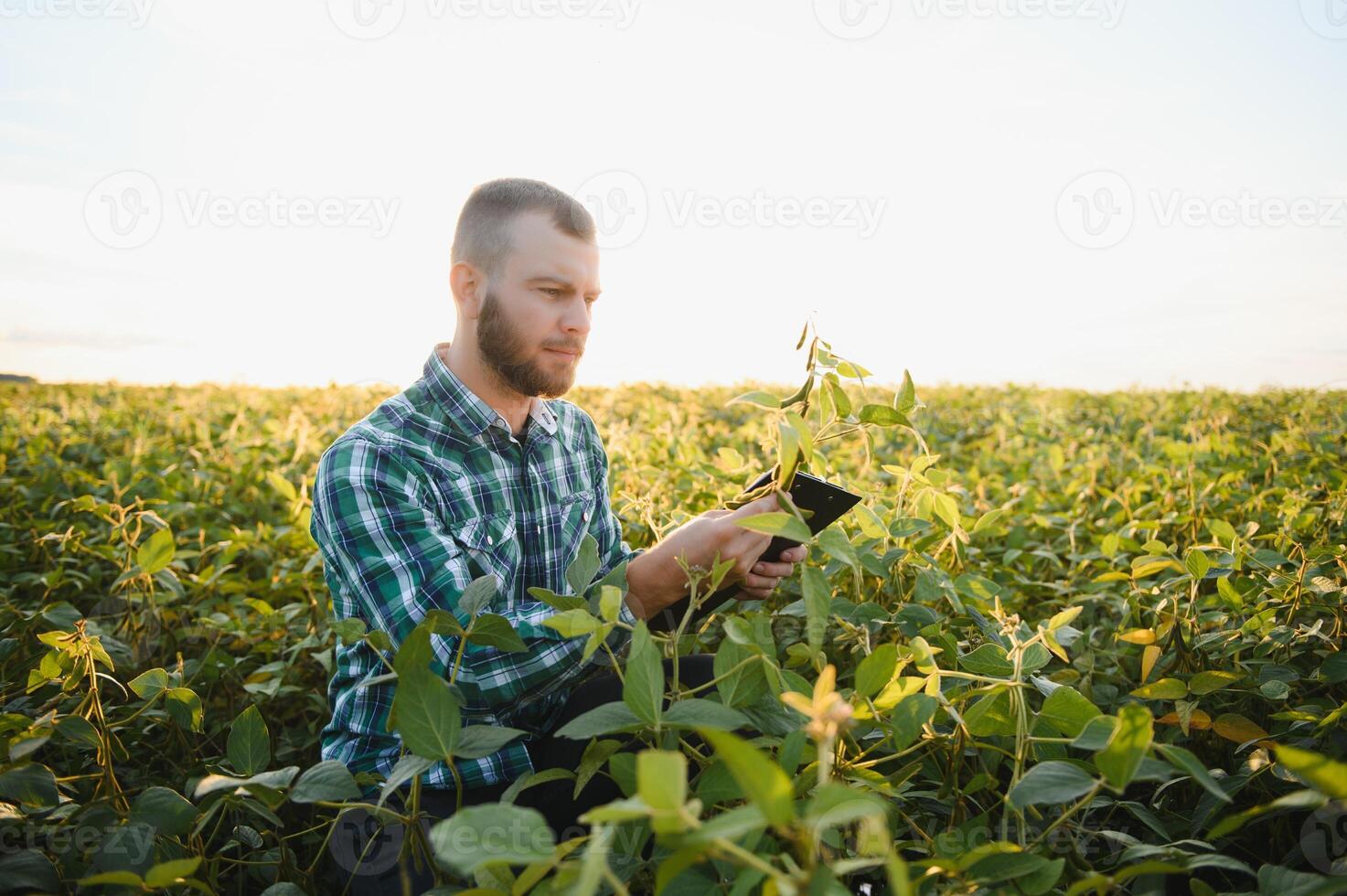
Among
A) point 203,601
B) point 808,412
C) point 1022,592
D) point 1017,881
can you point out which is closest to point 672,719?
point 1017,881

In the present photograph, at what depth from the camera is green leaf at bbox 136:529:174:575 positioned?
1956 mm

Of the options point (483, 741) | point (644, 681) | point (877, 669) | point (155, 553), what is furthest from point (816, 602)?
point (155, 553)

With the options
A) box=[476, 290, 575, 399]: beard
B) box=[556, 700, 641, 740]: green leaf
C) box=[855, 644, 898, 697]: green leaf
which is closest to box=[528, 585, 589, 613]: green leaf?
box=[556, 700, 641, 740]: green leaf

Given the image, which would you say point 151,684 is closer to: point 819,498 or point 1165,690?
point 819,498

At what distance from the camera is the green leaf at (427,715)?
1006mm

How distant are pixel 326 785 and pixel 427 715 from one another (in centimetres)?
22

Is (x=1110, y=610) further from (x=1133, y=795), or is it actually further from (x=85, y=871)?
(x=85, y=871)

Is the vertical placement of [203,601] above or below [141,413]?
below

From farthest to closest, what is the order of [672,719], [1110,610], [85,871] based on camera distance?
[1110,610] < [85,871] < [672,719]

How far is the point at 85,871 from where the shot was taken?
49.8 inches

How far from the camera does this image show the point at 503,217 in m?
2.00

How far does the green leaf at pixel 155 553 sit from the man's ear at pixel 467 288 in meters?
0.91

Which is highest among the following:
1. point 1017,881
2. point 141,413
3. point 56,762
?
point 141,413

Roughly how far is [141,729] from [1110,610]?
260cm
